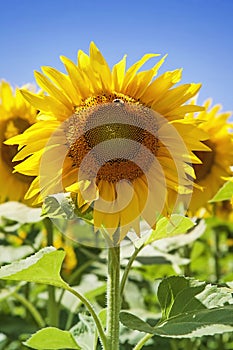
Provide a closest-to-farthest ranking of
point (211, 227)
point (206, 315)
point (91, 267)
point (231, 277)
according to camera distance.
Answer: point (206, 315) < point (231, 277) < point (91, 267) < point (211, 227)

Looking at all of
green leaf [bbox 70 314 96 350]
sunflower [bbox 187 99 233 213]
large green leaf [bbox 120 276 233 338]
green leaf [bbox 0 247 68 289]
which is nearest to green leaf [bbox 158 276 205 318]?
large green leaf [bbox 120 276 233 338]

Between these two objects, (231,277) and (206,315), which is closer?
(206,315)

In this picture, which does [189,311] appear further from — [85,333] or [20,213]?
[20,213]

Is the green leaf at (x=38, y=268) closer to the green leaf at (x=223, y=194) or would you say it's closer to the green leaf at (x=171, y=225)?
the green leaf at (x=171, y=225)

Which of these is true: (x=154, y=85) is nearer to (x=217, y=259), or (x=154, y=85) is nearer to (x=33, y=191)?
(x=33, y=191)

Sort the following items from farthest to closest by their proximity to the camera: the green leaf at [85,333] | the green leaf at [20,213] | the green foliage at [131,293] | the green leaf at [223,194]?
the green leaf at [20,213] → the green leaf at [223,194] → the green leaf at [85,333] → the green foliage at [131,293]

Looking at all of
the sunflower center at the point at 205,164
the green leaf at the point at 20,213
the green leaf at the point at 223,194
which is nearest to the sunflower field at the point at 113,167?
the green leaf at the point at 223,194

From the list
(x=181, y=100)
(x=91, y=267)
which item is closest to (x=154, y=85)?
(x=181, y=100)
